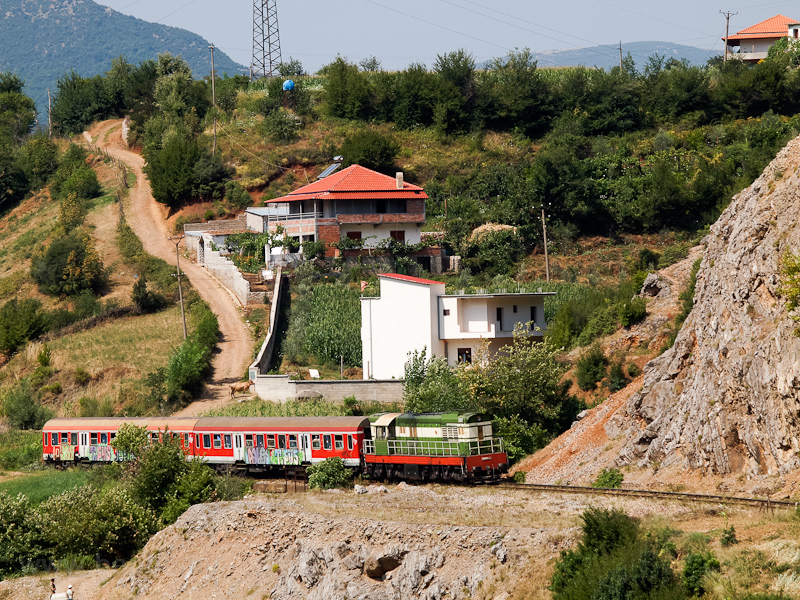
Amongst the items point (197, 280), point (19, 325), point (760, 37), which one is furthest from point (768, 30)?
point (19, 325)

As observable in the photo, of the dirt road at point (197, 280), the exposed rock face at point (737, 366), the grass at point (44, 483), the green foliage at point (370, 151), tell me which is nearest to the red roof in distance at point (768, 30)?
the green foliage at point (370, 151)

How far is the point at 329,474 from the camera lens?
35781 mm

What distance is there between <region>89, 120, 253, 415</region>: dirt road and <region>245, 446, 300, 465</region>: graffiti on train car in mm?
11322

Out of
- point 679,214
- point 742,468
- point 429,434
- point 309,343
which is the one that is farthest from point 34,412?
point 679,214

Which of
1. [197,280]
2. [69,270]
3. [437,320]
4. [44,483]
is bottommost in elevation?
[44,483]

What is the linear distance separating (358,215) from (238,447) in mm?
29270

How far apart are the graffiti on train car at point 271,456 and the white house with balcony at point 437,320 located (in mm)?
12498

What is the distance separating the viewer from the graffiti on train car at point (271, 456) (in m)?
37.7

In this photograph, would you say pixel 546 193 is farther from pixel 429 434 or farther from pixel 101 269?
pixel 429 434

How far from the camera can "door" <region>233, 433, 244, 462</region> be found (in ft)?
128

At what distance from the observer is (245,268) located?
211 ft

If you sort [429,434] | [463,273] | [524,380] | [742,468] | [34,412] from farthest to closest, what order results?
[463,273] < [34,412] < [524,380] < [429,434] < [742,468]

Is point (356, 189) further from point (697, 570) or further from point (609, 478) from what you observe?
point (697, 570)

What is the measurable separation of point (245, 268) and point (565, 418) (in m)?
29.7
